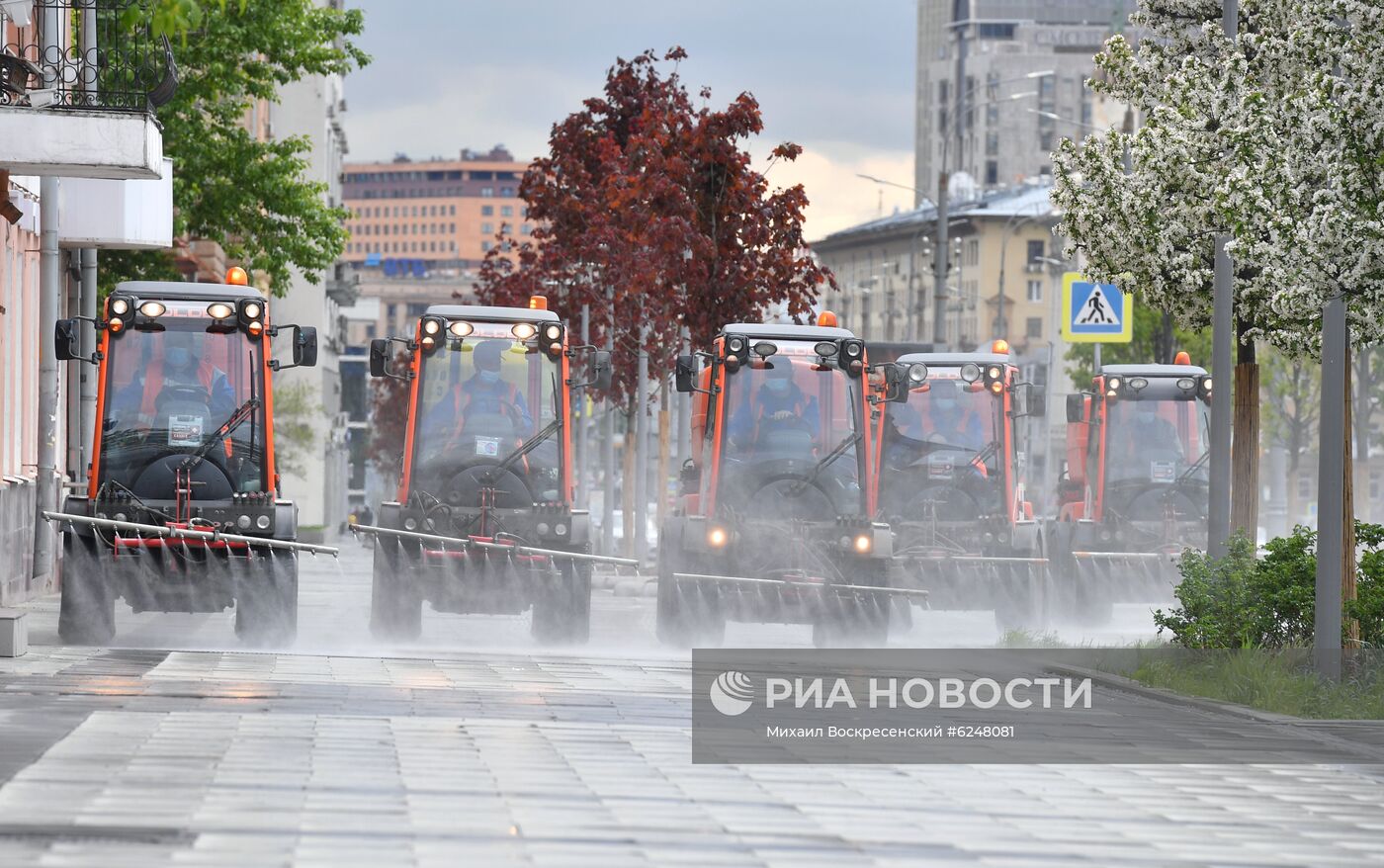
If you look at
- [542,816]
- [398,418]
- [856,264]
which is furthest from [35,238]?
[856,264]

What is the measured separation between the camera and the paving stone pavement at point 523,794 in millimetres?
9438

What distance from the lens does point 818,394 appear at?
22250 millimetres

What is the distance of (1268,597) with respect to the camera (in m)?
17.9

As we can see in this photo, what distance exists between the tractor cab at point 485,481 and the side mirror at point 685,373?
32.8 inches

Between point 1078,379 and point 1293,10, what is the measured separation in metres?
60.0

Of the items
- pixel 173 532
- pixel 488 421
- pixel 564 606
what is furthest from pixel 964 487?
pixel 173 532

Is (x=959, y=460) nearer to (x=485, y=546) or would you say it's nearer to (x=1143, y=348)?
(x=485, y=546)

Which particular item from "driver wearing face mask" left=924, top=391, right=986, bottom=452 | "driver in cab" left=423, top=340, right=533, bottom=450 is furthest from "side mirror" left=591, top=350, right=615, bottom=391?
"driver wearing face mask" left=924, top=391, right=986, bottom=452

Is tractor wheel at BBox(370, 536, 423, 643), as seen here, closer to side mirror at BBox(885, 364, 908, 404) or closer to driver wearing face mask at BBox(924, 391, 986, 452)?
side mirror at BBox(885, 364, 908, 404)

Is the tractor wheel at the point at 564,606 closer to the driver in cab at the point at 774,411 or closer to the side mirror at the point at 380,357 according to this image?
the driver in cab at the point at 774,411

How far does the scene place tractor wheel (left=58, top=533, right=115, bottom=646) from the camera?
789 inches

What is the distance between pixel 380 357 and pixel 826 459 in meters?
4.15

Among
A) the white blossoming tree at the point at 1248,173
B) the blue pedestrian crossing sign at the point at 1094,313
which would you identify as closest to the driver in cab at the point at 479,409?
the white blossoming tree at the point at 1248,173

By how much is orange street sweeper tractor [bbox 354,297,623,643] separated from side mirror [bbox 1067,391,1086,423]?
9671 mm
